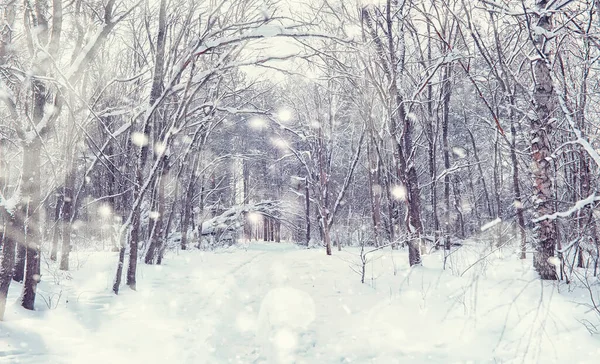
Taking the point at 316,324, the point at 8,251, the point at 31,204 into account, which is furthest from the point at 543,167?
the point at 8,251

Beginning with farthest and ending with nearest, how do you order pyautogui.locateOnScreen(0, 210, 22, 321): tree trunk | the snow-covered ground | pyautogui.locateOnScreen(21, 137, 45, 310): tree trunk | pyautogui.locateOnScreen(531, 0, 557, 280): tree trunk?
pyautogui.locateOnScreen(531, 0, 557, 280): tree trunk, pyautogui.locateOnScreen(21, 137, 45, 310): tree trunk, pyautogui.locateOnScreen(0, 210, 22, 321): tree trunk, the snow-covered ground

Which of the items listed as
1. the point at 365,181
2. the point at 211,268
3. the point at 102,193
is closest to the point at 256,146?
the point at 365,181

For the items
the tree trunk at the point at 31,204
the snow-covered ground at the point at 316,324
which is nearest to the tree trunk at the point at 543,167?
the snow-covered ground at the point at 316,324

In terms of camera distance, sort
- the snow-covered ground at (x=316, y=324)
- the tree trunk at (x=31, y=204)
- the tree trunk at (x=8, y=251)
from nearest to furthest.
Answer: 1. the snow-covered ground at (x=316, y=324)
2. the tree trunk at (x=8, y=251)
3. the tree trunk at (x=31, y=204)

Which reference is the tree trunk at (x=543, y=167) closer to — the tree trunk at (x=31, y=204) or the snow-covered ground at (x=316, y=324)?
the snow-covered ground at (x=316, y=324)

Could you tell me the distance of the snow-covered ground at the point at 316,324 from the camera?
3.30m

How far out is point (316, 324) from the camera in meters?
4.64

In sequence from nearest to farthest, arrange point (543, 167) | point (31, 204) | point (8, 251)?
point (8, 251) < point (31, 204) < point (543, 167)

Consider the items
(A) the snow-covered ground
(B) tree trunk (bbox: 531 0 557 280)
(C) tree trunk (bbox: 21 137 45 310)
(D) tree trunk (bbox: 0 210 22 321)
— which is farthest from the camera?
(B) tree trunk (bbox: 531 0 557 280)

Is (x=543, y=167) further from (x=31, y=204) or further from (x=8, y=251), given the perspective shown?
(x=8, y=251)

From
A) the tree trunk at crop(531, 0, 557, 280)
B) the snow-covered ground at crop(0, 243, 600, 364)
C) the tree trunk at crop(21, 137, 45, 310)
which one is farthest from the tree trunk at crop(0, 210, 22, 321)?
the tree trunk at crop(531, 0, 557, 280)

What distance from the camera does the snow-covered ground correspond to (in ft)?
10.8

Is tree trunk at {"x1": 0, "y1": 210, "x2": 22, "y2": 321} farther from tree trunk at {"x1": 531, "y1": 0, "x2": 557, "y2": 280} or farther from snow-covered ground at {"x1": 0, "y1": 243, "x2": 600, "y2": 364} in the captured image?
tree trunk at {"x1": 531, "y1": 0, "x2": 557, "y2": 280}

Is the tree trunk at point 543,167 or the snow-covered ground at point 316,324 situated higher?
the tree trunk at point 543,167
